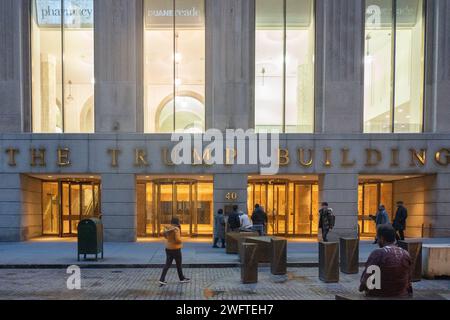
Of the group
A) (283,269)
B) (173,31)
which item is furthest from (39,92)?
(283,269)

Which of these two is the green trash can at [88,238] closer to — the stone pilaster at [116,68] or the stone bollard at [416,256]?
the stone pilaster at [116,68]

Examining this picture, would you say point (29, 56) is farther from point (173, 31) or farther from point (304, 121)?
point (304, 121)

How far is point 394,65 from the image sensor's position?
1731cm

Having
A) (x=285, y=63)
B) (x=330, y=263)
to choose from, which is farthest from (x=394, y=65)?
(x=330, y=263)

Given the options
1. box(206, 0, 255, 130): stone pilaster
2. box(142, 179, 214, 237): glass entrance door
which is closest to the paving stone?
box(142, 179, 214, 237): glass entrance door

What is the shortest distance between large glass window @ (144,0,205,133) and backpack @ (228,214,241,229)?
4.98 metres

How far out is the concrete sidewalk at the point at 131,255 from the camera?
37.1 ft

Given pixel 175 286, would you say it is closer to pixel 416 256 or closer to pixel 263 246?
pixel 263 246

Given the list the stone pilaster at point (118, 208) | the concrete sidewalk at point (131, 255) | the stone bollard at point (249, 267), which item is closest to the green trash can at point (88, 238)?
the concrete sidewalk at point (131, 255)

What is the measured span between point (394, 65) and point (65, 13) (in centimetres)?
1530

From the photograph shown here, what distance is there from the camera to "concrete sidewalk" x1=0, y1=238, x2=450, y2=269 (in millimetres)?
11312

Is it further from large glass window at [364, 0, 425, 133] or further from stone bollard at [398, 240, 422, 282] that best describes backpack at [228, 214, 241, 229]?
large glass window at [364, 0, 425, 133]

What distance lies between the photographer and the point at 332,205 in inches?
649

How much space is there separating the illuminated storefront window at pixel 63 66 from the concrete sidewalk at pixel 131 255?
5.40m
